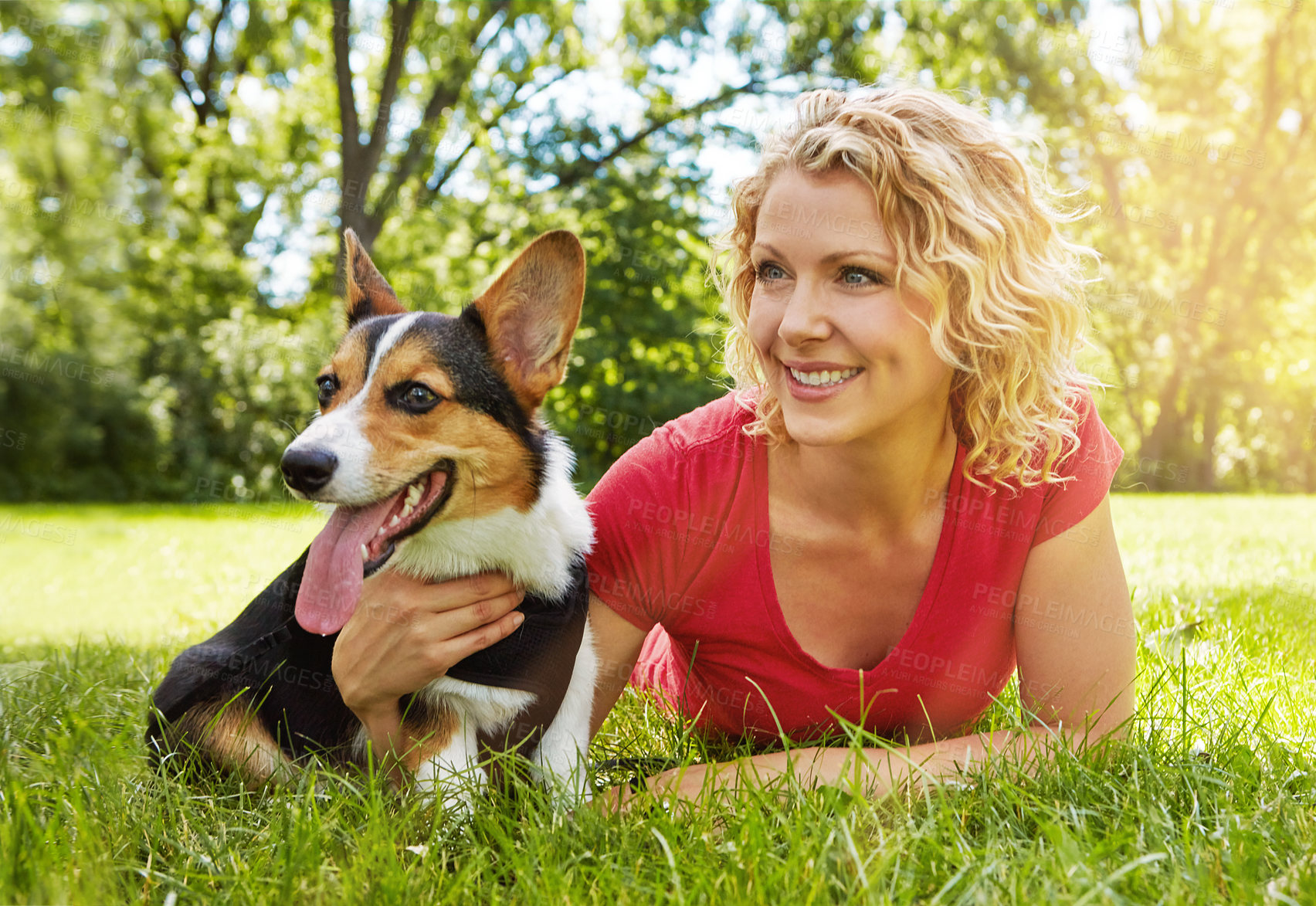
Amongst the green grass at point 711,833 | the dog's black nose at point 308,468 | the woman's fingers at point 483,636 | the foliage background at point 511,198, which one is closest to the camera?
the green grass at point 711,833

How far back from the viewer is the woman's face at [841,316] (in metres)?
2.22

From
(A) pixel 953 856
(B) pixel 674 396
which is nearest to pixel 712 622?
(A) pixel 953 856

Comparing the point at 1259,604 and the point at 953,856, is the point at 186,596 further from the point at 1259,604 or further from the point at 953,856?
the point at 1259,604

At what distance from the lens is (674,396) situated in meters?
10.0

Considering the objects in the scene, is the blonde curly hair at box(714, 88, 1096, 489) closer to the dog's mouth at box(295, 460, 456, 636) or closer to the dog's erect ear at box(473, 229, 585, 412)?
the dog's erect ear at box(473, 229, 585, 412)

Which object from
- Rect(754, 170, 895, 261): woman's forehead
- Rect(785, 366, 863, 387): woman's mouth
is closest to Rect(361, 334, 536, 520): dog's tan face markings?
Rect(785, 366, 863, 387): woman's mouth

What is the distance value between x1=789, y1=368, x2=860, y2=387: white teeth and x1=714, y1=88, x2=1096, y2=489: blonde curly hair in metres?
0.21

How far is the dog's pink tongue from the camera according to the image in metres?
2.16

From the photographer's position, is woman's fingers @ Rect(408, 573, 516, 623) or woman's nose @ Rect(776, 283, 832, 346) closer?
woman's nose @ Rect(776, 283, 832, 346)

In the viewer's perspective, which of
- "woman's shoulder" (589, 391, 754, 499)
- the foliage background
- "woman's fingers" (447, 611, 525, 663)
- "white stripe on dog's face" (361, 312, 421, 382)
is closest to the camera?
"woman's fingers" (447, 611, 525, 663)

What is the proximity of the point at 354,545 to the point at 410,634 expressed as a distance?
0.26 metres

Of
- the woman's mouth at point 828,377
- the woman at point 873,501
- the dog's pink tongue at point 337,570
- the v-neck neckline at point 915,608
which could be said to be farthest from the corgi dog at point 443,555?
the woman's mouth at point 828,377

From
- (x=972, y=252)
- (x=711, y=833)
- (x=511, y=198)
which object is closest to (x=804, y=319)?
(x=972, y=252)

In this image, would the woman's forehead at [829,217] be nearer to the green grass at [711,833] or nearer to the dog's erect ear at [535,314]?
the dog's erect ear at [535,314]
